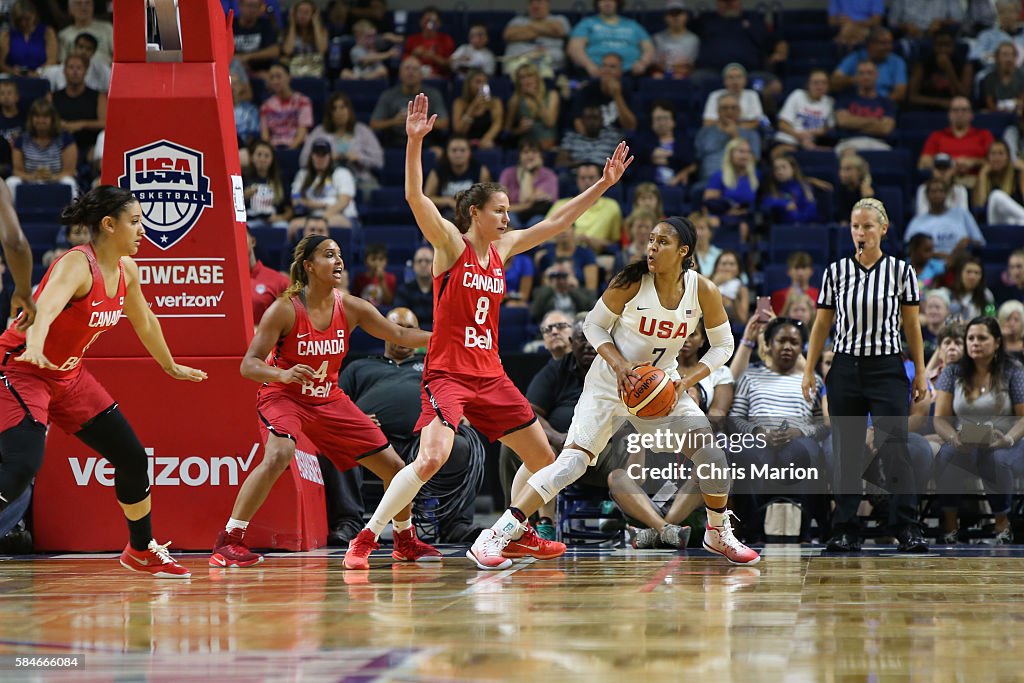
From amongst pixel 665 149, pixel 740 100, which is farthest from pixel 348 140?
pixel 740 100

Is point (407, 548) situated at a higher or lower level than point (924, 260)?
lower

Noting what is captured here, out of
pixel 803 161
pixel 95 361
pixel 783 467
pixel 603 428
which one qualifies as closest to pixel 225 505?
pixel 95 361

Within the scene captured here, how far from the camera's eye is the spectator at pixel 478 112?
505 inches

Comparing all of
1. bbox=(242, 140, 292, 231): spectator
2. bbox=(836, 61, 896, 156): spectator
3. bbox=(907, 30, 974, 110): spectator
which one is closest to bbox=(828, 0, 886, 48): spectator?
bbox=(907, 30, 974, 110): spectator

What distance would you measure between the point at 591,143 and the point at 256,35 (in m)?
4.07

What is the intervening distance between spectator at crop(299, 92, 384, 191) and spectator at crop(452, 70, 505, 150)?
2.96 feet

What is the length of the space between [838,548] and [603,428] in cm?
171

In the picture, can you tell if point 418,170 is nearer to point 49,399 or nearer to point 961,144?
point 49,399

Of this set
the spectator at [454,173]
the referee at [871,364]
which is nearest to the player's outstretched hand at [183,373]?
the referee at [871,364]

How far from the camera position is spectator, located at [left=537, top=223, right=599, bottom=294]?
1078 cm

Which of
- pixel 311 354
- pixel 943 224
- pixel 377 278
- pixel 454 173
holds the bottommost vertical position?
pixel 311 354

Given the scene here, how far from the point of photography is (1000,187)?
11.8 meters

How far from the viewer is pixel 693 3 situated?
14.7 metres

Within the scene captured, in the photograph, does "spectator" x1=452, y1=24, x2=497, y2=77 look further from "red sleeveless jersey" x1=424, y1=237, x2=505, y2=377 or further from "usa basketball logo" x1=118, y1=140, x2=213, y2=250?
"red sleeveless jersey" x1=424, y1=237, x2=505, y2=377
